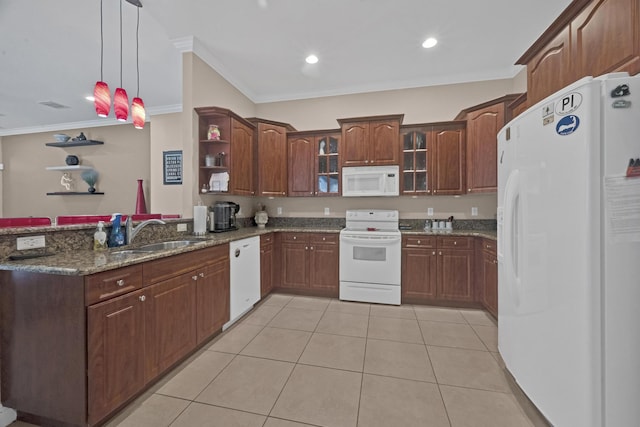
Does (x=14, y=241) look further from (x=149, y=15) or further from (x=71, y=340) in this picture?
(x=149, y=15)

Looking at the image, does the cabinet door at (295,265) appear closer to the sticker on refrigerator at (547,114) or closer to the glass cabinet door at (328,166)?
the glass cabinet door at (328,166)

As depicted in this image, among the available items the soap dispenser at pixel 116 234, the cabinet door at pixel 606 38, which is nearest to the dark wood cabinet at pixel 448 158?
the cabinet door at pixel 606 38

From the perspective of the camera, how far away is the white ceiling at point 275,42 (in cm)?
234

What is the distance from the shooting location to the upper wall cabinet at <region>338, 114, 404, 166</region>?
3.39 meters

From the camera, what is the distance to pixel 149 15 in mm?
2451

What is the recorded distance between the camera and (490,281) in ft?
8.95

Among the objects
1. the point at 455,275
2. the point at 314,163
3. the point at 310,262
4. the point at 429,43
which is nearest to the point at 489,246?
the point at 455,275

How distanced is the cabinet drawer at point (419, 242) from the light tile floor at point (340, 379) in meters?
0.87

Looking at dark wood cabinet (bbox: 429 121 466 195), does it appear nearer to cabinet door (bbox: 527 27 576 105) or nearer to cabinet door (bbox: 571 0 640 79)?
cabinet door (bbox: 527 27 576 105)

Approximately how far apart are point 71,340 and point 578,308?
242 cm

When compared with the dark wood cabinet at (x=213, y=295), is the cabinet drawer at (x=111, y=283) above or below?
above

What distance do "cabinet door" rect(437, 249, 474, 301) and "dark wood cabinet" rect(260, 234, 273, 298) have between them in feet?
7.18

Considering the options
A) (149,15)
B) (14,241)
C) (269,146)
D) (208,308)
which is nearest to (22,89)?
(149,15)

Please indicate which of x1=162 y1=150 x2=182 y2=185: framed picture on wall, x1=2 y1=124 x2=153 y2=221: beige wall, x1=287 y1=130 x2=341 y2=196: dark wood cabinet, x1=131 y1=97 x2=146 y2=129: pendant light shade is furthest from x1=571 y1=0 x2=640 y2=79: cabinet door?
x1=2 y1=124 x2=153 y2=221: beige wall
